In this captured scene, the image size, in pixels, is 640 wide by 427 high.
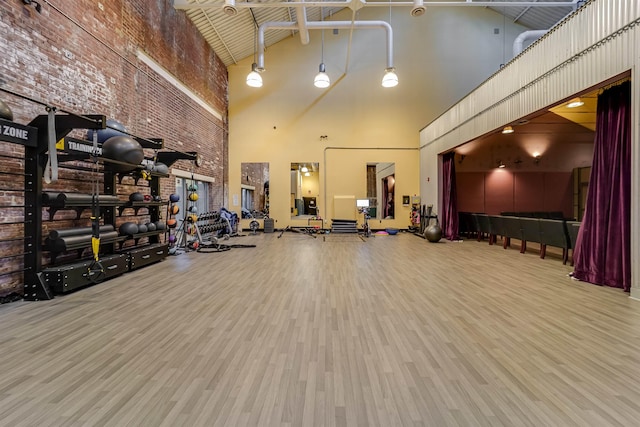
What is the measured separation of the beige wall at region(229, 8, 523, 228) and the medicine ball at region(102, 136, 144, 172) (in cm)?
736

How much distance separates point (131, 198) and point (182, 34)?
5.32m

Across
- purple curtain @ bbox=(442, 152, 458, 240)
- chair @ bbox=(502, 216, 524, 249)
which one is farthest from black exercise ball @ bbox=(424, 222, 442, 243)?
chair @ bbox=(502, 216, 524, 249)

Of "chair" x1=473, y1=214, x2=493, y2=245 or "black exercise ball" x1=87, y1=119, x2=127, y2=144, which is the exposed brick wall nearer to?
"black exercise ball" x1=87, y1=119, x2=127, y2=144

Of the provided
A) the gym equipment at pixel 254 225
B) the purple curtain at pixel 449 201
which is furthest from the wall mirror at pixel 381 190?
the gym equipment at pixel 254 225

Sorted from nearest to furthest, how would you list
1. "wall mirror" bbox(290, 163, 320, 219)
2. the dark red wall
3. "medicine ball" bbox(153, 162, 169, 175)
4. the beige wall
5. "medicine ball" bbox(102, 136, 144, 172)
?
"medicine ball" bbox(102, 136, 144, 172) < "medicine ball" bbox(153, 162, 169, 175) < the dark red wall < the beige wall < "wall mirror" bbox(290, 163, 320, 219)

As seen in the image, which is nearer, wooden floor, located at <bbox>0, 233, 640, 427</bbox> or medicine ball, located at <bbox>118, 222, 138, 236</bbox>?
wooden floor, located at <bbox>0, 233, 640, 427</bbox>

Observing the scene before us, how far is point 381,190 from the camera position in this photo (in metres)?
12.4

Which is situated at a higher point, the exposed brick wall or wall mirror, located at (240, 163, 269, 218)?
the exposed brick wall

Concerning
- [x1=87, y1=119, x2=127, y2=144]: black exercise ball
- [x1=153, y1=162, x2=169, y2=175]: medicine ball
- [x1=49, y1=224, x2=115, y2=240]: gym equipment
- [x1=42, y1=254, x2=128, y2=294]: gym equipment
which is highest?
[x1=87, y1=119, x2=127, y2=144]: black exercise ball

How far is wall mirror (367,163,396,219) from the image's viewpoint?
1220cm

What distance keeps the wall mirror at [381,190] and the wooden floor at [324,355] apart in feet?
26.1

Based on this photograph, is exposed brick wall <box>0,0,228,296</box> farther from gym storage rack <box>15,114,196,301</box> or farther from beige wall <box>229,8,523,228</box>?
beige wall <box>229,8,523,228</box>

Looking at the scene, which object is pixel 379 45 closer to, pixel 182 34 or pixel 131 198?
pixel 182 34

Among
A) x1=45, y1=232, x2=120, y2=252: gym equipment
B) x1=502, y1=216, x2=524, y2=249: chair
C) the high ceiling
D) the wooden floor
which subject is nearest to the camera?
the wooden floor
